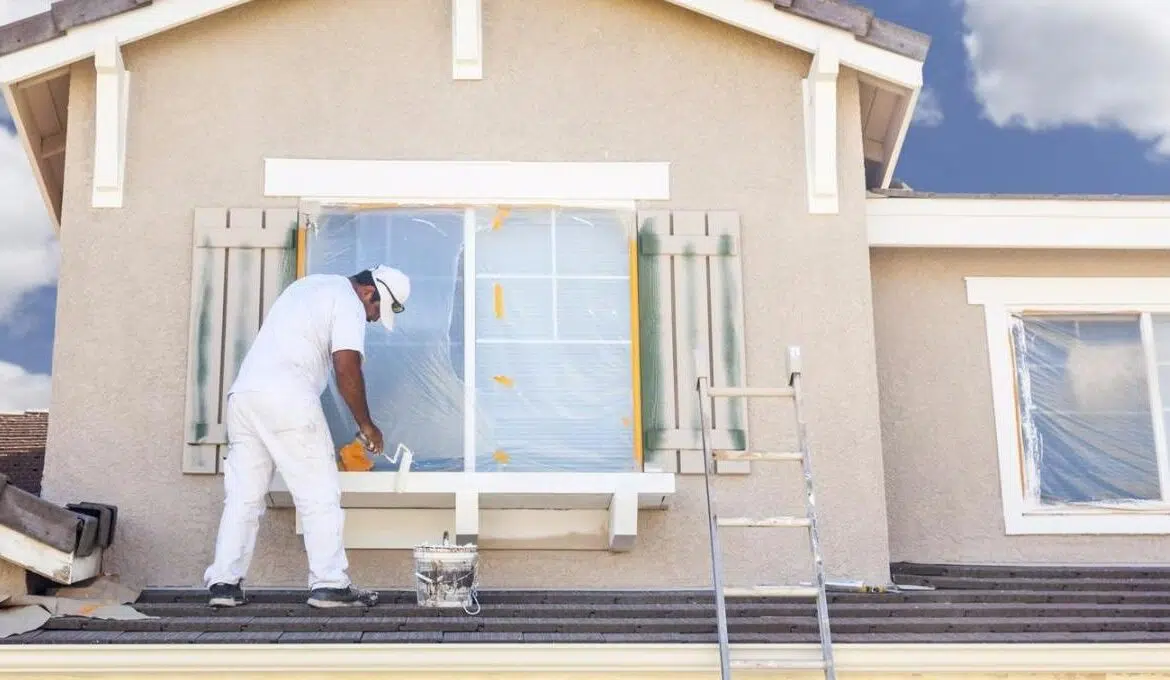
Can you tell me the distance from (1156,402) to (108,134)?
5864 mm

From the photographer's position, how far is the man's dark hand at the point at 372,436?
6.35m

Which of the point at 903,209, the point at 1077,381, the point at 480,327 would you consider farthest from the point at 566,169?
the point at 1077,381

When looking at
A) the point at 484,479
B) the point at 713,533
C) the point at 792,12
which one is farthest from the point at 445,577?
the point at 792,12

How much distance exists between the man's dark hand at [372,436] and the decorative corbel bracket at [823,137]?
2.55 metres

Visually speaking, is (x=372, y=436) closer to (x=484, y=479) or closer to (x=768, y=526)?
(x=484, y=479)

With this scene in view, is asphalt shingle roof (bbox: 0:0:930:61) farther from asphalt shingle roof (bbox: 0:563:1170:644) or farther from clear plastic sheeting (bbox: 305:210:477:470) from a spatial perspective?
asphalt shingle roof (bbox: 0:563:1170:644)

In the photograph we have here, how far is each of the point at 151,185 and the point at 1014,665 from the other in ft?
15.5

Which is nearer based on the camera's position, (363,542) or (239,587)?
(239,587)

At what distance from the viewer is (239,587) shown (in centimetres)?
601

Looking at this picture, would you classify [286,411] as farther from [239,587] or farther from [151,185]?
[151,185]

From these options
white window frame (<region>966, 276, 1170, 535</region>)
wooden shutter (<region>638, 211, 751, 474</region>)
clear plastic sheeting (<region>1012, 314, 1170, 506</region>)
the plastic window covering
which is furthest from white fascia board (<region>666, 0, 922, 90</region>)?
clear plastic sheeting (<region>1012, 314, 1170, 506</region>)

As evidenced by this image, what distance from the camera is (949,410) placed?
25.2 ft

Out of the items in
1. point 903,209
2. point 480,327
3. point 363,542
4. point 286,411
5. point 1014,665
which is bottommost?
point 1014,665

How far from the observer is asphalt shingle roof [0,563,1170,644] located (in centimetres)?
536
